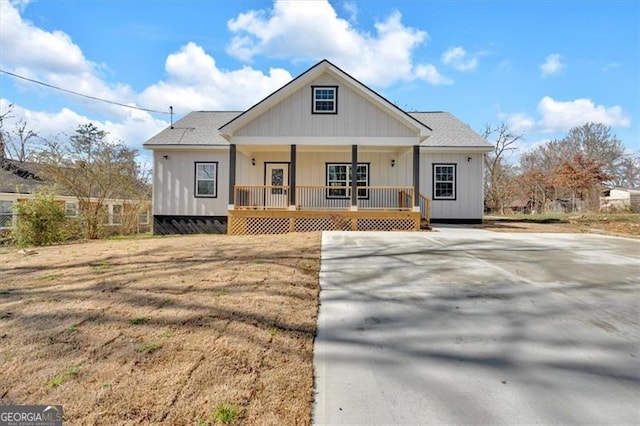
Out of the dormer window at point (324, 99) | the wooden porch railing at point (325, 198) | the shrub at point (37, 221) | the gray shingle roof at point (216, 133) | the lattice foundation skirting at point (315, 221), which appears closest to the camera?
the shrub at point (37, 221)

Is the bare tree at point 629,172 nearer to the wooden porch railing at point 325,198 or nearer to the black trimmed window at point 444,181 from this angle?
the black trimmed window at point 444,181

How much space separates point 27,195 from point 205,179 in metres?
6.32

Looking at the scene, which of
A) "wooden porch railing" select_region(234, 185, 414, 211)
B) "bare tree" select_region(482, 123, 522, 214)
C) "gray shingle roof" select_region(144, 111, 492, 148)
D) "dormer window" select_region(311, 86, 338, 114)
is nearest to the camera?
"dormer window" select_region(311, 86, 338, 114)

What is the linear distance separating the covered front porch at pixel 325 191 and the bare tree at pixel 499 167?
67.4 feet

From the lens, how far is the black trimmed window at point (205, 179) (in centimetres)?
1503

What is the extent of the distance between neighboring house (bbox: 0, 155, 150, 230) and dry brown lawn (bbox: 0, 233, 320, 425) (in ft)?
33.5

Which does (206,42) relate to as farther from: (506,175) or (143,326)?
(506,175)

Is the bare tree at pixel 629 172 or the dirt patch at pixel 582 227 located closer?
the dirt patch at pixel 582 227

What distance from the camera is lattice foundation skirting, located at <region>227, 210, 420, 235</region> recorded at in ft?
40.5

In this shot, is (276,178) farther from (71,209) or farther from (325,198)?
(71,209)

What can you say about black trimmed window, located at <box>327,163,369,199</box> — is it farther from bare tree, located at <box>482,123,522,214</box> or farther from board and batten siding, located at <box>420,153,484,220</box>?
bare tree, located at <box>482,123,522,214</box>

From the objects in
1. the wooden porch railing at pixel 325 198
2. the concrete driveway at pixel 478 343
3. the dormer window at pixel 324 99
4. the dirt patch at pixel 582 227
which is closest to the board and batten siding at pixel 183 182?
the wooden porch railing at pixel 325 198

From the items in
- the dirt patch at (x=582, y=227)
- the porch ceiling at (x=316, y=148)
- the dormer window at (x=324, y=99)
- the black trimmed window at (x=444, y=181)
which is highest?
the dormer window at (x=324, y=99)

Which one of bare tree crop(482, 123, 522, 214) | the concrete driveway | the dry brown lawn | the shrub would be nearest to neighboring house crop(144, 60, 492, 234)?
the shrub
